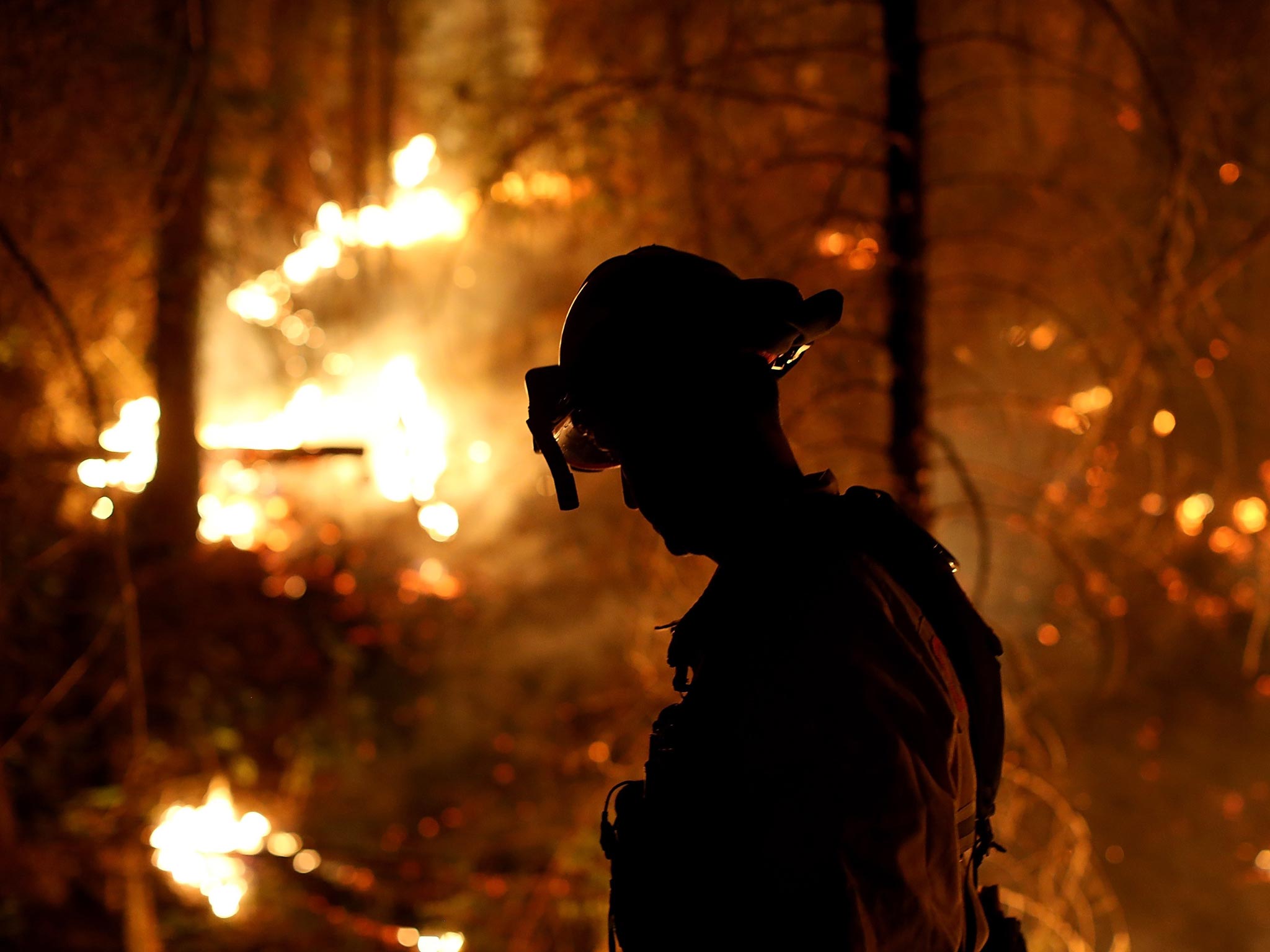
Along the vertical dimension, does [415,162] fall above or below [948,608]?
above

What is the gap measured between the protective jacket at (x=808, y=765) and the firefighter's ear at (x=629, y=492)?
0.64ft

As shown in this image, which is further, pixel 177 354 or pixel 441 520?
pixel 441 520

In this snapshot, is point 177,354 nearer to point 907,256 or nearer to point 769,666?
point 907,256

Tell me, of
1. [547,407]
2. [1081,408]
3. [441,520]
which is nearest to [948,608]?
[547,407]

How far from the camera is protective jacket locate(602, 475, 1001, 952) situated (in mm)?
1064

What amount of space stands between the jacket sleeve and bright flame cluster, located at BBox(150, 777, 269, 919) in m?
4.31

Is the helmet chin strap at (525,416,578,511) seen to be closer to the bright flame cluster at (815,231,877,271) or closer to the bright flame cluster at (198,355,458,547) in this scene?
the bright flame cluster at (815,231,877,271)

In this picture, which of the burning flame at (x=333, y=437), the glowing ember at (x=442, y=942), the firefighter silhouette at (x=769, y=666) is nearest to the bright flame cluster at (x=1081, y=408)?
the firefighter silhouette at (x=769, y=666)

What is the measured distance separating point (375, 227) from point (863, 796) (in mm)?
5599

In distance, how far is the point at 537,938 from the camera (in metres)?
4.15

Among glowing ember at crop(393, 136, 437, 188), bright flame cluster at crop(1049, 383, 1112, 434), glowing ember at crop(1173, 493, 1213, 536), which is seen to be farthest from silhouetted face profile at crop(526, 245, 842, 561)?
glowing ember at crop(393, 136, 437, 188)

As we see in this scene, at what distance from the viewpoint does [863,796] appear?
107cm

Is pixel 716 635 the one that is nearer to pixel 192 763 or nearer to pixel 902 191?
pixel 902 191

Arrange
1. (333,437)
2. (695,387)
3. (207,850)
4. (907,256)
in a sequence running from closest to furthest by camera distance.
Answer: (695,387)
(907,256)
(207,850)
(333,437)
